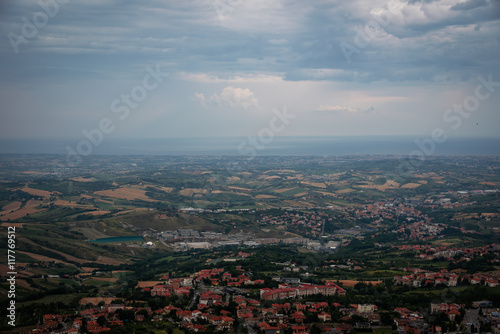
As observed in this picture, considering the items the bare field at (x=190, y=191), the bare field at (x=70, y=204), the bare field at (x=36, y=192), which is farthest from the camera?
the bare field at (x=190, y=191)

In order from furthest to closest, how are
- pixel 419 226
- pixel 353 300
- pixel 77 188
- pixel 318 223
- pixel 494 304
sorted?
pixel 77 188 < pixel 318 223 < pixel 419 226 < pixel 353 300 < pixel 494 304

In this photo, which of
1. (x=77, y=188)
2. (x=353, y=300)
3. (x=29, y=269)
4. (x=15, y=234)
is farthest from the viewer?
(x=77, y=188)

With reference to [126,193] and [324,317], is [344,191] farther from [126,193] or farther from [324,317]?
[324,317]

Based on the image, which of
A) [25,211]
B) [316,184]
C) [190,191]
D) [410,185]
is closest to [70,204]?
[25,211]

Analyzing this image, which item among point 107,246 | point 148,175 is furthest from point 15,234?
point 148,175

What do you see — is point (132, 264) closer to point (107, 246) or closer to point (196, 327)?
point (107, 246)

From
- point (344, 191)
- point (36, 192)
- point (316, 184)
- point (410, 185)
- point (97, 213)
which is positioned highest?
point (410, 185)

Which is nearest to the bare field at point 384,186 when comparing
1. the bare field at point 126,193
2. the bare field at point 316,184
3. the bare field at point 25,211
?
the bare field at point 316,184

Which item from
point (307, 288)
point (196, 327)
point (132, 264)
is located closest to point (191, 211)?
point (132, 264)

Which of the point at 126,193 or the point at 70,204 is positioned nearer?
the point at 70,204

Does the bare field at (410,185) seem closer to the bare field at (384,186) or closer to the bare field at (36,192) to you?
the bare field at (384,186)

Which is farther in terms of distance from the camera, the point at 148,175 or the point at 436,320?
the point at 148,175
